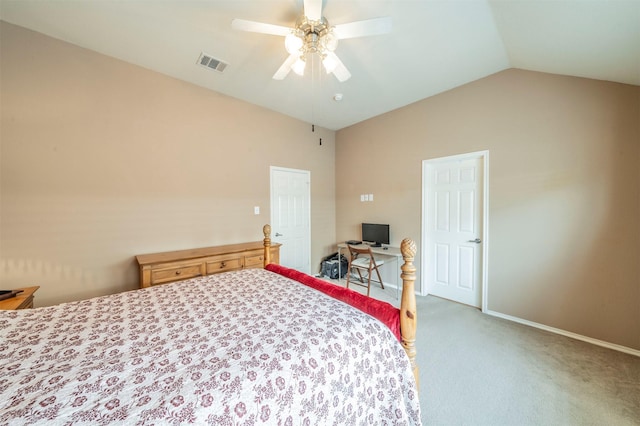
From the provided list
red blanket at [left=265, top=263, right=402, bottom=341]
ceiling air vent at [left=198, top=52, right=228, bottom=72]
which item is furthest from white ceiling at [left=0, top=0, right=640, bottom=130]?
red blanket at [left=265, top=263, right=402, bottom=341]

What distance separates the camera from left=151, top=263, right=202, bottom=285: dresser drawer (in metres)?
2.42

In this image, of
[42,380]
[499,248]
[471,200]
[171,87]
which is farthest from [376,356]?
[171,87]

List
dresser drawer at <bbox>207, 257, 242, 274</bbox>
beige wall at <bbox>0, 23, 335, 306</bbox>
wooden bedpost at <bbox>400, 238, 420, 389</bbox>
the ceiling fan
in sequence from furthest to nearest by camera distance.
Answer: dresser drawer at <bbox>207, 257, 242, 274</bbox>
beige wall at <bbox>0, 23, 335, 306</bbox>
the ceiling fan
wooden bedpost at <bbox>400, 238, 420, 389</bbox>

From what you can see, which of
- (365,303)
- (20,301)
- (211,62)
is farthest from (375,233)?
(20,301)

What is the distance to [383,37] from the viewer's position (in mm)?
2178

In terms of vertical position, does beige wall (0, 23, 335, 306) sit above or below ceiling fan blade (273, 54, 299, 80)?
below

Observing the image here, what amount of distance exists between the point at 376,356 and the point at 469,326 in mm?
2102

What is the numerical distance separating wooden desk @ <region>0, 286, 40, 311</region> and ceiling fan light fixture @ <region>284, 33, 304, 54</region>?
2838 mm

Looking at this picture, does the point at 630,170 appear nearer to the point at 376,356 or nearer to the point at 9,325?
the point at 376,356

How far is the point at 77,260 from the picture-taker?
2.31 metres

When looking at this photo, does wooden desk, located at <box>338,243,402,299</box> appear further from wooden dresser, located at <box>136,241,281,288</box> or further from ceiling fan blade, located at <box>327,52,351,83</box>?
ceiling fan blade, located at <box>327,52,351,83</box>

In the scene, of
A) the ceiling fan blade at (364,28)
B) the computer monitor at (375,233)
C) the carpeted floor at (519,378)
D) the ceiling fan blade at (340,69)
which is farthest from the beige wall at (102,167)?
the carpeted floor at (519,378)

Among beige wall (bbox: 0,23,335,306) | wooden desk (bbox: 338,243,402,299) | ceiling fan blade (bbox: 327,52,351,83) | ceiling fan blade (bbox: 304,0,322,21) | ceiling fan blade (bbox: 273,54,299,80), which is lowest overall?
wooden desk (bbox: 338,243,402,299)

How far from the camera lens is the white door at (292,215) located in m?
3.88
